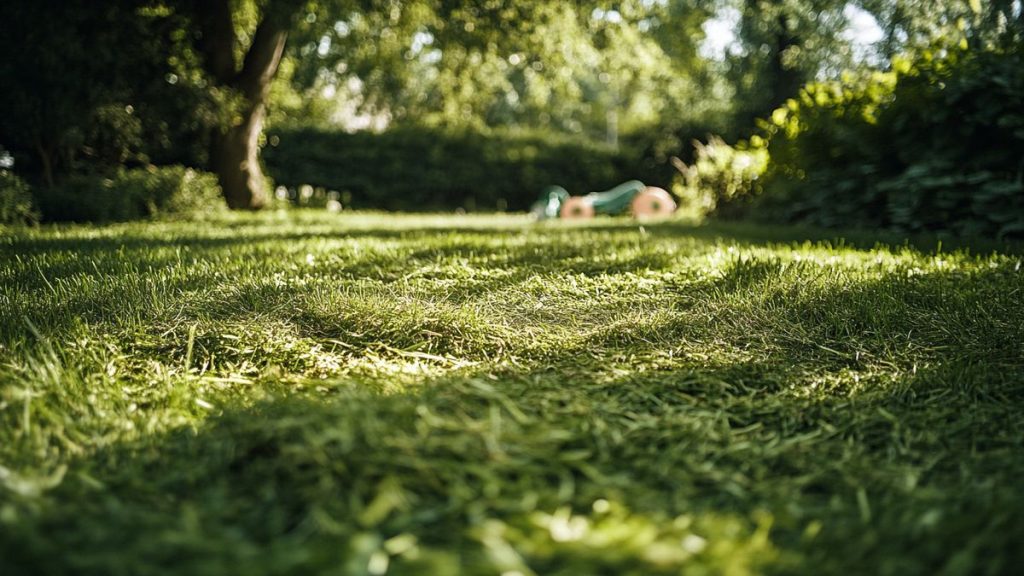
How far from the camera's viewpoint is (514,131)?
18.5 metres

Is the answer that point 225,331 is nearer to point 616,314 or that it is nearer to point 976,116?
point 616,314

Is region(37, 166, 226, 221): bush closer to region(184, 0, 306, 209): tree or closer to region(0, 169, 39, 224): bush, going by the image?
region(0, 169, 39, 224): bush

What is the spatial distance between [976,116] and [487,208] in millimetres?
13115

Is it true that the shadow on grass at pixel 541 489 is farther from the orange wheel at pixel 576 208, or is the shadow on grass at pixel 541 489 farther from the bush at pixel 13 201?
the orange wheel at pixel 576 208

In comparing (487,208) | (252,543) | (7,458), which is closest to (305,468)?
(252,543)

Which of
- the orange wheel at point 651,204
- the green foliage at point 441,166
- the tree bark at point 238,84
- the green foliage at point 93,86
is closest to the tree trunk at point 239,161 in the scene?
the tree bark at point 238,84

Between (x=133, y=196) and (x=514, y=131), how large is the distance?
11.1 m

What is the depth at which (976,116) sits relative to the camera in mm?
5816

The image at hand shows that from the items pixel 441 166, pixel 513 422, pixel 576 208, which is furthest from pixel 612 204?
pixel 513 422

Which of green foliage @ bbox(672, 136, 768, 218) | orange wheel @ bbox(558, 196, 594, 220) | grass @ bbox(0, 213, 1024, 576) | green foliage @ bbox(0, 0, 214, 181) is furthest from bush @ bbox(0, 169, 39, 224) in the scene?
orange wheel @ bbox(558, 196, 594, 220)

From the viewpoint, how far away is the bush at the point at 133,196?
A: 845 centimetres

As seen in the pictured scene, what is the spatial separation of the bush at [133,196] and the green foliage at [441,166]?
5.97 meters

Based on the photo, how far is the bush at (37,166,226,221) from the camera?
27.7 ft

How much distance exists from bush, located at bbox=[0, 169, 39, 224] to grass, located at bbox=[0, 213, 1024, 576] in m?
3.97
